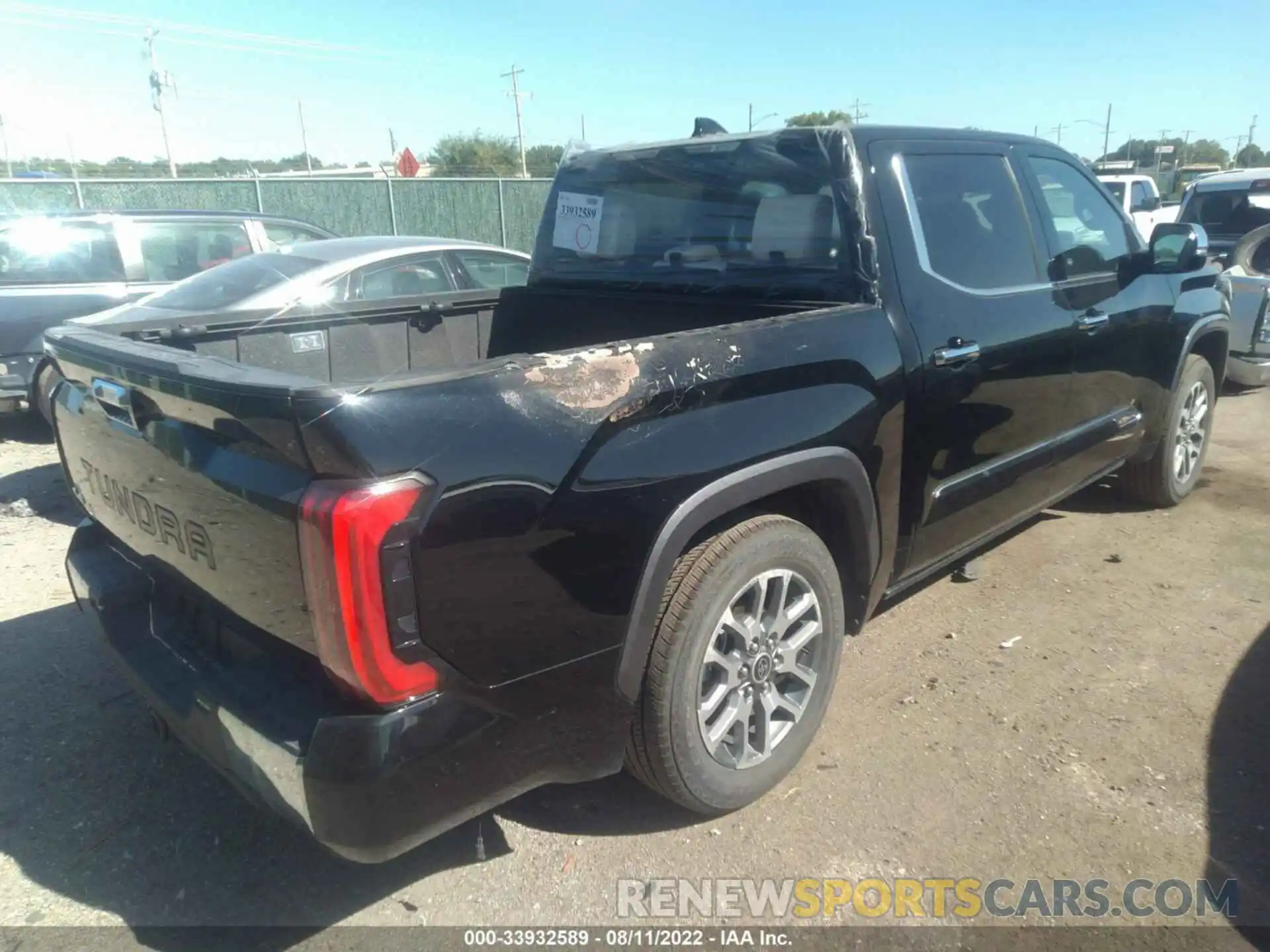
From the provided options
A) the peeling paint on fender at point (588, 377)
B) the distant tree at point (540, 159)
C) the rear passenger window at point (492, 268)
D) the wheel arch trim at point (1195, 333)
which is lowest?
the wheel arch trim at point (1195, 333)

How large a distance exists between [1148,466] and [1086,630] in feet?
5.11

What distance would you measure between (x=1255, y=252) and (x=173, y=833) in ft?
28.0

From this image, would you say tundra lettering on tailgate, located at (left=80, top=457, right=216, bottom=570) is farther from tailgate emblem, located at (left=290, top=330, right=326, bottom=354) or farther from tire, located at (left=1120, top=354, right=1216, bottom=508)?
tire, located at (left=1120, top=354, right=1216, bottom=508)

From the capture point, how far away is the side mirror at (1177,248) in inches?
158

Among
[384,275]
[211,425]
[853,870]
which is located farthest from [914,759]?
[384,275]

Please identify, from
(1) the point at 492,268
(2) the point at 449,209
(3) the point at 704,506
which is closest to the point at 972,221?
(3) the point at 704,506

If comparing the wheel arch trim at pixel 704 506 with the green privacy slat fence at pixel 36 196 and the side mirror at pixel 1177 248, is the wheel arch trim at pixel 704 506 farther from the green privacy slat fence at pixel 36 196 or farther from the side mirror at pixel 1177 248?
the green privacy slat fence at pixel 36 196

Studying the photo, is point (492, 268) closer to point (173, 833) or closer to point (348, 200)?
point (173, 833)

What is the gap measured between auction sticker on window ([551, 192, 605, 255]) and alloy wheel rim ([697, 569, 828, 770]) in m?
1.87

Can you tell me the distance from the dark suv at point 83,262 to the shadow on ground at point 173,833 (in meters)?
4.70

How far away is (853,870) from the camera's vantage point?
246 centimetres

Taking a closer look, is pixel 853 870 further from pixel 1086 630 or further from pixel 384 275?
pixel 384 275

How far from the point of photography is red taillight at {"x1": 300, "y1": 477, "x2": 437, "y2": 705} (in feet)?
5.58

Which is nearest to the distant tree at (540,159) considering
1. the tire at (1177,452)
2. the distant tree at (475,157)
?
the distant tree at (475,157)
